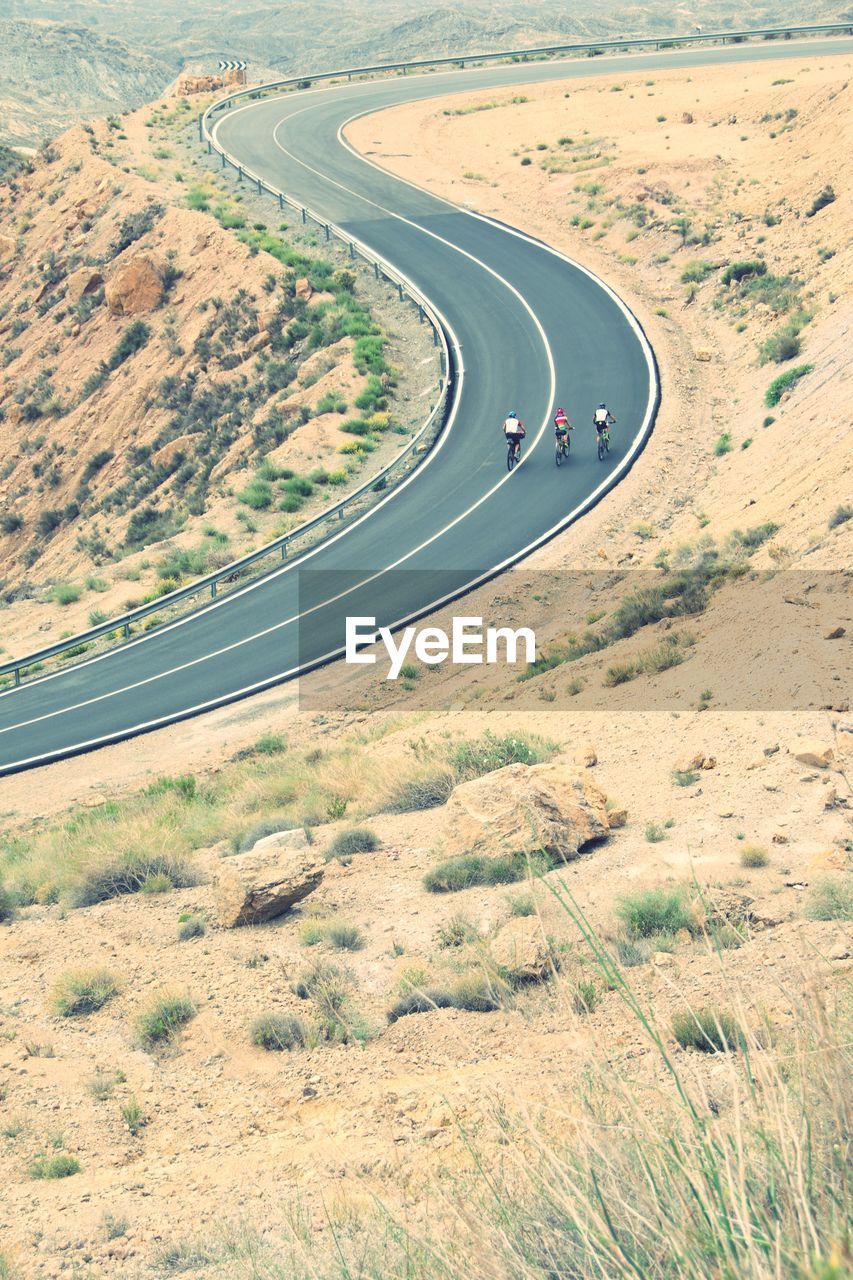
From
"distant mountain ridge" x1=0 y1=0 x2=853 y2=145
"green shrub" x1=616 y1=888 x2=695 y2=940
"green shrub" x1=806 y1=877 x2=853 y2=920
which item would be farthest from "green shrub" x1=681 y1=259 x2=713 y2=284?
"distant mountain ridge" x1=0 y1=0 x2=853 y2=145

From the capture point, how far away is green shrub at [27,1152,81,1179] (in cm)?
895

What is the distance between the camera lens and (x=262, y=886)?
13.1 meters

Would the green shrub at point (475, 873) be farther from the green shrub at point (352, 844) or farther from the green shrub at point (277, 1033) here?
the green shrub at point (277, 1033)

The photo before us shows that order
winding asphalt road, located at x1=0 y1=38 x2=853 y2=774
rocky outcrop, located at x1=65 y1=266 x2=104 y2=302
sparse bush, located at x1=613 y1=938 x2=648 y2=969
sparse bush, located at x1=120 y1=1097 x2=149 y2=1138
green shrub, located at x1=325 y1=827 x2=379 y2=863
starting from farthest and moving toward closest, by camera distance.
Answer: rocky outcrop, located at x1=65 y1=266 x2=104 y2=302
winding asphalt road, located at x1=0 y1=38 x2=853 y2=774
green shrub, located at x1=325 y1=827 x2=379 y2=863
sparse bush, located at x1=613 y1=938 x2=648 y2=969
sparse bush, located at x1=120 y1=1097 x2=149 y2=1138

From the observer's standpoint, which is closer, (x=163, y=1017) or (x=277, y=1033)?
(x=277, y=1033)

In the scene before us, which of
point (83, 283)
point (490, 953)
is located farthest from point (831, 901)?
point (83, 283)

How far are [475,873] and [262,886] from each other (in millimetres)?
2398

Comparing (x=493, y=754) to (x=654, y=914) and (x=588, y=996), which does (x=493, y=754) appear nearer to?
(x=654, y=914)

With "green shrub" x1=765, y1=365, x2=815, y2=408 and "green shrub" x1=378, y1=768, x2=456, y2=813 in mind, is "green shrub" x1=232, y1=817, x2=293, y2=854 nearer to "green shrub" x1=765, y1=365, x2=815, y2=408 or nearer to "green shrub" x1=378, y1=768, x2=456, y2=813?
"green shrub" x1=378, y1=768, x2=456, y2=813

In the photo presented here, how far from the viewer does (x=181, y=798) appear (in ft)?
65.6

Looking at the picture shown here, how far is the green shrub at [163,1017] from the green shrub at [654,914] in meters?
4.24

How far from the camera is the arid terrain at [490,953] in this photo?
5078 millimetres

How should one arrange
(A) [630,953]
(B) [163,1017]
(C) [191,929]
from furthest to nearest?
(C) [191,929]
(B) [163,1017]
(A) [630,953]

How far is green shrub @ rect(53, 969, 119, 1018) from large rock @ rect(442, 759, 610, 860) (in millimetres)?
3997
